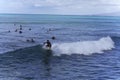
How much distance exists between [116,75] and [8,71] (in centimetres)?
1264

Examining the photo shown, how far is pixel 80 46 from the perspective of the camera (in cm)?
5628

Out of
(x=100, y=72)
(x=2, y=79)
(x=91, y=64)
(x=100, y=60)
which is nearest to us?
(x=2, y=79)

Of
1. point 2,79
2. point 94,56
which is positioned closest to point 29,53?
point 94,56

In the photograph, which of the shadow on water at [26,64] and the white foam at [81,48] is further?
the white foam at [81,48]

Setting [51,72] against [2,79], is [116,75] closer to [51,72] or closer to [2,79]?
[51,72]

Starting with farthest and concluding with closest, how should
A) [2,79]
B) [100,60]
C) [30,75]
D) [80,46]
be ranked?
[80,46], [100,60], [30,75], [2,79]

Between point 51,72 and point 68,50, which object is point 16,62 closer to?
point 51,72

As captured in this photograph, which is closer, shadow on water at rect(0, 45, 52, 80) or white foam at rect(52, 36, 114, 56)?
shadow on water at rect(0, 45, 52, 80)

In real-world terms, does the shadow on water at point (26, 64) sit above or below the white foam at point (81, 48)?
below

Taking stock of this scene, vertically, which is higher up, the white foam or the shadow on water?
the white foam

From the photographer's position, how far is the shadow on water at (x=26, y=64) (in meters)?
33.1

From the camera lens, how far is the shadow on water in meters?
33.1

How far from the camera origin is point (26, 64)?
1563 inches

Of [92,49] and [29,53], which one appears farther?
[92,49]
